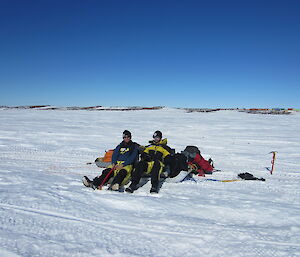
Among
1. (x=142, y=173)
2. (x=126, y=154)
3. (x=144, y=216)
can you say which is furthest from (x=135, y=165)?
(x=144, y=216)

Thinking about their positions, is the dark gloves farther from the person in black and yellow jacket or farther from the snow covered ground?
the snow covered ground

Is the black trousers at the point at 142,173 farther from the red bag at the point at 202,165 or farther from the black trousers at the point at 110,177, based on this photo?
the red bag at the point at 202,165

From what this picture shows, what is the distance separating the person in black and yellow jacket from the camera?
203 inches

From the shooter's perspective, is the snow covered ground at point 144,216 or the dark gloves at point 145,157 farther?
the dark gloves at point 145,157

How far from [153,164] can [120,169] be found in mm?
740

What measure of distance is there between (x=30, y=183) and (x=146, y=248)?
10.3 feet

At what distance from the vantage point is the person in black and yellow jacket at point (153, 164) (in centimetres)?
517

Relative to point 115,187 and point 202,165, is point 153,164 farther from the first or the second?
point 202,165

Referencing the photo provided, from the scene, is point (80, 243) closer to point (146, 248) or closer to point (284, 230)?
point (146, 248)

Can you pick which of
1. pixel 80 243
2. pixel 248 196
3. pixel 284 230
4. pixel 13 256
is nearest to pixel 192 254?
pixel 80 243

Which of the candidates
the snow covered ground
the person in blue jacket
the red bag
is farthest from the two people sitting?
the red bag

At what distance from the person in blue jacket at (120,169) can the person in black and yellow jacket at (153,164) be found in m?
0.19

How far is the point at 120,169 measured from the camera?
17.4ft

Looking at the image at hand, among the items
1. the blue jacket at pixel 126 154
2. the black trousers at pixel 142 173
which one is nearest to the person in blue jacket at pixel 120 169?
the blue jacket at pixel 126 154
